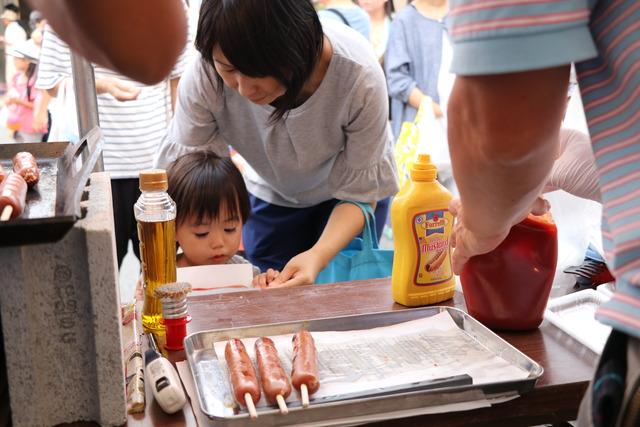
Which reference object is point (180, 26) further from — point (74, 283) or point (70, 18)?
point (74, 283)

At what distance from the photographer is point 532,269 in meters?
1.26

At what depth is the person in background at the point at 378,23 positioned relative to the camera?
424 cm

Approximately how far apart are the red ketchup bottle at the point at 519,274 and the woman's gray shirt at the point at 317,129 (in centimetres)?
73

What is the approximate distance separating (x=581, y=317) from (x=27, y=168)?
1.06 m

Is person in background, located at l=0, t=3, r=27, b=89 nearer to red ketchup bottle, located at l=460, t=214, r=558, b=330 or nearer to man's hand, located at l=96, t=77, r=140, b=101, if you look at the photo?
man's hand, located at l=96, t=77, r=140, b=101

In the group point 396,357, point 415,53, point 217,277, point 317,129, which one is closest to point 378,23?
point 415,53

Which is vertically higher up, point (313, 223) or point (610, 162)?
point (610, 162)

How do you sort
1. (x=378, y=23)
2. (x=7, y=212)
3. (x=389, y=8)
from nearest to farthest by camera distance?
(x=7, y=212) → (x=378, y=23) → (x=389, y=8)

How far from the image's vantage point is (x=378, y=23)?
4.38 m

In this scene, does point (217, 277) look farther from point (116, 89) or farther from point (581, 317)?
point (116, 89)

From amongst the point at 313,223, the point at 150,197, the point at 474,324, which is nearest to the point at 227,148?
the point at 313,223

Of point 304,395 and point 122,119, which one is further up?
point 122,119

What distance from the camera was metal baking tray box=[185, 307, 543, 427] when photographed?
949 mm

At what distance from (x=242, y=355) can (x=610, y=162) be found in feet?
2.01
